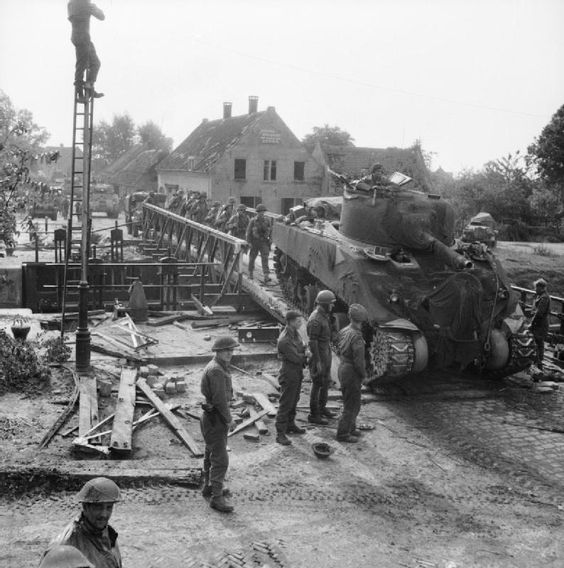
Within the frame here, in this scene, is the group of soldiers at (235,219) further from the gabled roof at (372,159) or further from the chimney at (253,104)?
the gabled roof at (372,159)

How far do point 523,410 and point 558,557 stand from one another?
417 centimetres

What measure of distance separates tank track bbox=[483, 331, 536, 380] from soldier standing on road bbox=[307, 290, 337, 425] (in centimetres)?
332

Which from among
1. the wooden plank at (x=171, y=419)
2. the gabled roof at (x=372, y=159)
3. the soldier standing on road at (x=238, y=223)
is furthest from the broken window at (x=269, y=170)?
the wooden plank at (x=171, y=419)

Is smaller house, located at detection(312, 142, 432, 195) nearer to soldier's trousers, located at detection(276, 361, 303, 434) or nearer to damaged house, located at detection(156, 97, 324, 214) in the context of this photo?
damaged house, located at detection(156, 97, 324, 214)

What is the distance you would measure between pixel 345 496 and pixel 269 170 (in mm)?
34956

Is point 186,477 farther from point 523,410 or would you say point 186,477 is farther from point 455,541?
point 523,410

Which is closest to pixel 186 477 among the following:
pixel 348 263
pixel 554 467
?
pixel 554 467

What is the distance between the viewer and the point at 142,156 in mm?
59281

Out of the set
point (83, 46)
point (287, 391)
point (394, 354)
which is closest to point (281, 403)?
point (287, 391)

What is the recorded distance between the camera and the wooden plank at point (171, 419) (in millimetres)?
7818

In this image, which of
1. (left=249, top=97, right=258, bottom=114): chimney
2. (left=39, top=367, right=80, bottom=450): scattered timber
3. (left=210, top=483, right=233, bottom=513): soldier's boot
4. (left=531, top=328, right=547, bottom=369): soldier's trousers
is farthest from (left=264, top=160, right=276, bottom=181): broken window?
(left=210, top=483, right=233, bottom=513): soldier's boot

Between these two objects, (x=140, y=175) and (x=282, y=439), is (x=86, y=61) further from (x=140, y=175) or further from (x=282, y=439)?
(x=140, y=175)

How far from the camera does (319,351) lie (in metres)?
9.07

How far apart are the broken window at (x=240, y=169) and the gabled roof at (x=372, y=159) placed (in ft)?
18.2
